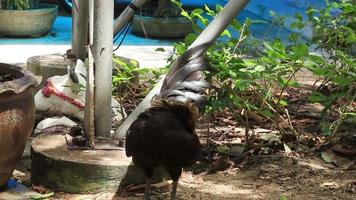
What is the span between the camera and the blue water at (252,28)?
10.9m

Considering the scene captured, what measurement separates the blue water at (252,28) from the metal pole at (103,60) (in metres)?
3.16

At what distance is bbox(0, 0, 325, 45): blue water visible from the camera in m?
10.9

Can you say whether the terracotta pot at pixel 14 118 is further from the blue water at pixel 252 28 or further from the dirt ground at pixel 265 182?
the blue water at pixel 252 28

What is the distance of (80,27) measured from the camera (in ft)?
20.5

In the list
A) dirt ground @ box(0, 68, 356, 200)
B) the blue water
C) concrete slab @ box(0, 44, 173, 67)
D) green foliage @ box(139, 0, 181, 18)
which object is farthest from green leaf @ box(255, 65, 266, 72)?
green foliage @ box(139, 0, 181, 18)

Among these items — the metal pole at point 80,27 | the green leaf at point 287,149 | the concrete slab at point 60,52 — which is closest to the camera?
the green leaf at point 287,149

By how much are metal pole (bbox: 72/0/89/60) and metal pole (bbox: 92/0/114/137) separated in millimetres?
1188

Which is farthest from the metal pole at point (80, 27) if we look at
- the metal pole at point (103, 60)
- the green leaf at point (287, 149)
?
the green leaf at point (287, 149)

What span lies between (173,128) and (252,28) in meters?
9.32

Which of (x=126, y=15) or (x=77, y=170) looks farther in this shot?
(x=126, y=15)

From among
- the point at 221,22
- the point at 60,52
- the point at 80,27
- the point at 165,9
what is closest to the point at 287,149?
the point at 221,22

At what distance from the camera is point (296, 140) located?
17.8 ft

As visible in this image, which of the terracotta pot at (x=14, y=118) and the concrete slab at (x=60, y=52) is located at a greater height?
the terracotta pot at (x=14, y=118)

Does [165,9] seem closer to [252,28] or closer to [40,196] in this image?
[252,28]
